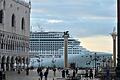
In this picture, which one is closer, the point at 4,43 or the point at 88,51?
the point at 4,43

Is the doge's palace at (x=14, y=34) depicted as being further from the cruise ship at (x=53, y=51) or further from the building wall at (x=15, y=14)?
the cruise ship at (x=53, y=51)

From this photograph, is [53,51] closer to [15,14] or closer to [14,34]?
[15,14]

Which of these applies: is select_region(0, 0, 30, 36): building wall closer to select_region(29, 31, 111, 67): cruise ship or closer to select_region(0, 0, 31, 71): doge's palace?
select_region(0, 0, 31, 71): doge's palace

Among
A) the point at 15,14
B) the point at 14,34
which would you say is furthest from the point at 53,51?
the point at 14,34

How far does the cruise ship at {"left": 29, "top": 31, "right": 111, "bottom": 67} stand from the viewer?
144000mm

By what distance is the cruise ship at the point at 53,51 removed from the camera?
144000mm

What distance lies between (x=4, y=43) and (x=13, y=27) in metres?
9.37

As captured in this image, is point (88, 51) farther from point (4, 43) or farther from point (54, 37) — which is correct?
point (4, 43)

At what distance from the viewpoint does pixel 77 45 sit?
497ft

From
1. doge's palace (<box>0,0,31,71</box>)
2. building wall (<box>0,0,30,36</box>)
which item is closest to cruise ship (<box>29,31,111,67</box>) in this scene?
building wall (<box>0,0,30,36</box>)

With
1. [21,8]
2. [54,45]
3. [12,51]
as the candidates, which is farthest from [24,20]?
[54,45]

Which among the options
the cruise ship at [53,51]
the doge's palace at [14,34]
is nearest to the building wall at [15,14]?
the doge's palace at [14,34]

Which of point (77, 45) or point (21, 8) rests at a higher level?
point (21, 8)

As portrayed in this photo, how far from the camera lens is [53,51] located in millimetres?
147125
